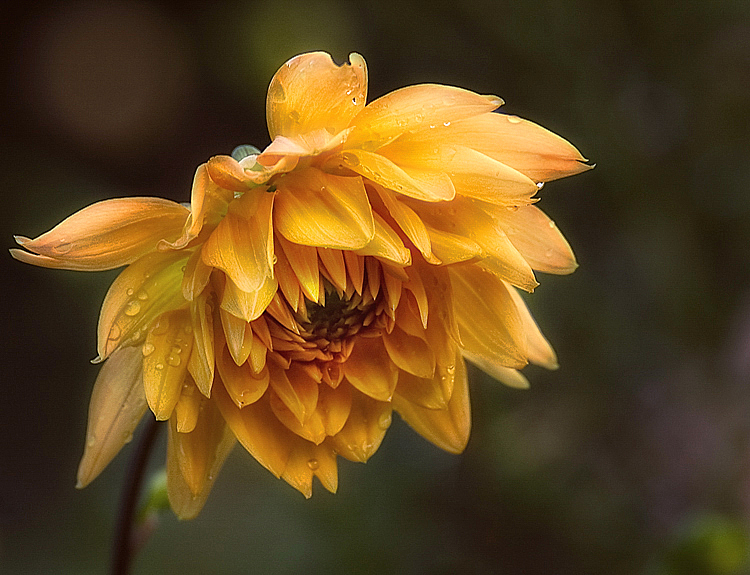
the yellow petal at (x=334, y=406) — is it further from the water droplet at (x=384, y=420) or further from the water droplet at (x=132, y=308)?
the water droplet at (x=132, y=308)

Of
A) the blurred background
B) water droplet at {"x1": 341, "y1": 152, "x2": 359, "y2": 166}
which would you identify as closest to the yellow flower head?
water droplet at {"x1": 341, "y1": 152, "x2": 359, "y2": 166}

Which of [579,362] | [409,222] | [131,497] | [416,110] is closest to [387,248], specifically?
[409,222]

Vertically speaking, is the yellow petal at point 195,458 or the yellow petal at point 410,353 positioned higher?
the yellow petal at point 410,353

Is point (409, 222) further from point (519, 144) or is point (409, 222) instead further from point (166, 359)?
point (166, 359)

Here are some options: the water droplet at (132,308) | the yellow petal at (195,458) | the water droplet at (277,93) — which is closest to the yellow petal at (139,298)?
the water droplet at (132,308)

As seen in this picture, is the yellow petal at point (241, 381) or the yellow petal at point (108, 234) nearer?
the yellow petal at point (108, 234)

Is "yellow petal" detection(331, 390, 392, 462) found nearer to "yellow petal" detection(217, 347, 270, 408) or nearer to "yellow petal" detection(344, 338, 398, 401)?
"yellow petal" detection(344, 338, 398, 401)

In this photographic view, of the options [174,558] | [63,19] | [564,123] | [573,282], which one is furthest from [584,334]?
[63,19]
